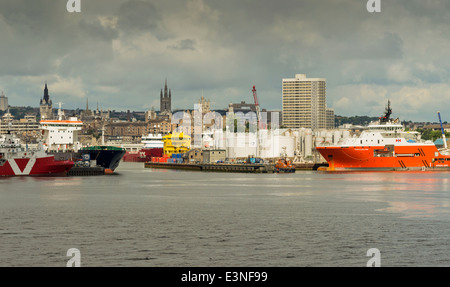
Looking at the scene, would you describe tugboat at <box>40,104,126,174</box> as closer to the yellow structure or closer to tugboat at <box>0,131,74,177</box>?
tugboat at <box>0,131,74,177</box>

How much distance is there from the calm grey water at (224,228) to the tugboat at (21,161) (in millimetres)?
29189

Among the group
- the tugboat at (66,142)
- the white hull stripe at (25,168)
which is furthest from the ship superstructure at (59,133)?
the white hull stripe at (25,168)

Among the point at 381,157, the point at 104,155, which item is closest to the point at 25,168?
the point at 104,155

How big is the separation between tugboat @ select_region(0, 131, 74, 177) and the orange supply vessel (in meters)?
47.1

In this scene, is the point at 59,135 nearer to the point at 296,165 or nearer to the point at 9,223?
the point at 296,165

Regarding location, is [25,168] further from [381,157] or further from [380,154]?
[381,157]

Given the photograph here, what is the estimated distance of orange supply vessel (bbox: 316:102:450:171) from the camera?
370 feet

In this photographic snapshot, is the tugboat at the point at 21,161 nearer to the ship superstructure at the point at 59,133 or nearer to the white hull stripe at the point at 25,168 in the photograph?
the white hull stripe at the point at 25,168

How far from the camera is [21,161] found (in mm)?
94938

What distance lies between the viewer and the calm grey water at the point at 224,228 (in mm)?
31406

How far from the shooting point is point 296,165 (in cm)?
14050

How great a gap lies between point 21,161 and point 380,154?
2344 inches
